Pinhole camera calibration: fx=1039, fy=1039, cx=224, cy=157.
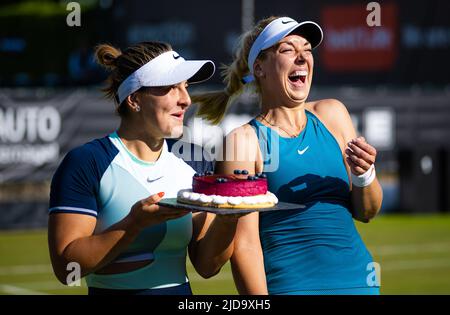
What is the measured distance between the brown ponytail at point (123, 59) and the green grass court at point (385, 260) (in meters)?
6.70

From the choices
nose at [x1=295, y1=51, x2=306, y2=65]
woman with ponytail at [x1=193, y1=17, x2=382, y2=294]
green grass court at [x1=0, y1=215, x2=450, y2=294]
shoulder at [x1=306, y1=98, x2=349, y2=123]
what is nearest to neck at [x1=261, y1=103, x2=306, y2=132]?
woman with ponytail at [x1=193, y1=17, x2=382, y2=294]

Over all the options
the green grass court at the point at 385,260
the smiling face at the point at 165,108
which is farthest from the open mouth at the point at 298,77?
the green grass court at the point at 385,260

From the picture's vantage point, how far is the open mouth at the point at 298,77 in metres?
5.11

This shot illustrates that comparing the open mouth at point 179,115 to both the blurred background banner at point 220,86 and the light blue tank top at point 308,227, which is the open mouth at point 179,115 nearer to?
the light blue tank top at point 308,227

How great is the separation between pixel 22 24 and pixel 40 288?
216 inches

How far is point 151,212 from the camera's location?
14.1ft

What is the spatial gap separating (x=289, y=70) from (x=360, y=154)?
0.58 metres

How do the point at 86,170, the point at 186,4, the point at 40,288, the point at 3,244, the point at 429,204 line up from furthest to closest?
the point at 429,204
the point at 186,4
the point at 3,244
the point at 40,288
the point at 86,170

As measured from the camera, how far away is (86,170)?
4.62 m

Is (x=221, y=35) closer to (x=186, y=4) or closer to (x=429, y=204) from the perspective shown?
(x=186, y=4)

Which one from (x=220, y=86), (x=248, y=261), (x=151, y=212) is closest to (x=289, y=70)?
(x=248, y=261)

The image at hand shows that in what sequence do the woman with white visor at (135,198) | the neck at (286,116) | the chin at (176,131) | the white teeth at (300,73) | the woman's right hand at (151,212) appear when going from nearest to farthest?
the woman's right hand at (151,212) < the woman with white visor at (135,198) < the chin at (176,131) < the white teeth at (300,73) < the neck at (286,116)

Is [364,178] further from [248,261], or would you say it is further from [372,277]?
[248,261]

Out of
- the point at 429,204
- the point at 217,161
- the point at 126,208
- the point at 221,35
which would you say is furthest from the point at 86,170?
the point at 429,204
